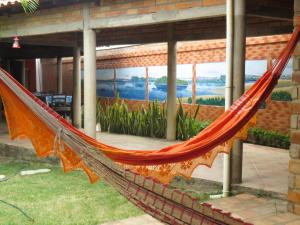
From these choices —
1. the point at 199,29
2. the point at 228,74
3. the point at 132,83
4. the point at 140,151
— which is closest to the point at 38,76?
the point at 132,83

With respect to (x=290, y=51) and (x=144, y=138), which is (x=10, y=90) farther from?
(x=144, y=138)

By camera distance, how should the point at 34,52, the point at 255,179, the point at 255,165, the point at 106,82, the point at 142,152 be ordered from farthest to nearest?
1. the point at 106,82
2. the point at 34,52
3. the point at 255,165
4. the point at 255,179
5. the point at 142,152

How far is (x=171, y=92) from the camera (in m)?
9.94

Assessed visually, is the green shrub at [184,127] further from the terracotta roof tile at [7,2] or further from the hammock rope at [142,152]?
the hammock rope at [142,152]

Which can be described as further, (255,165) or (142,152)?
(255,165)

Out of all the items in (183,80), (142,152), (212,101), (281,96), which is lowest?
(142,152)

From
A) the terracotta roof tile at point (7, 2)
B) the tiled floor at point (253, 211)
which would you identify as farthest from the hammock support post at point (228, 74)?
the terracotta roof tile at point (7, 2)

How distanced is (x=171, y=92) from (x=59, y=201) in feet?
15.9

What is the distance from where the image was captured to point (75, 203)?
5594mm

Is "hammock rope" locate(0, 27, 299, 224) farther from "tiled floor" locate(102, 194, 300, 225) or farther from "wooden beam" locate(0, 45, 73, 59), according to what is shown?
"wooden beam" locate(0, 45, 73, 59)

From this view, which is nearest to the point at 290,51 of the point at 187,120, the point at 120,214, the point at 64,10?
the point at 120,214

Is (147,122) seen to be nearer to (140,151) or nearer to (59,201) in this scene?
Result: (59,201)

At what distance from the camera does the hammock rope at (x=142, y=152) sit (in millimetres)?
2848

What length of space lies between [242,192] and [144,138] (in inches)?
201
